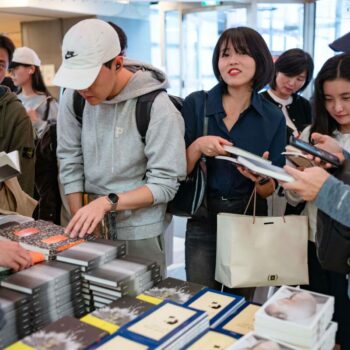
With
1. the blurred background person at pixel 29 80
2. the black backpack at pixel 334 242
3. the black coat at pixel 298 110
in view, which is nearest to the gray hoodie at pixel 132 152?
the black backpack at pixel 334 242

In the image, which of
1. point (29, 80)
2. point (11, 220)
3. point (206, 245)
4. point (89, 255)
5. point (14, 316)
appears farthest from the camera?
point (29, 80)

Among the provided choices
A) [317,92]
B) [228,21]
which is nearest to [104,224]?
[317,92]

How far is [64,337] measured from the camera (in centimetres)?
105

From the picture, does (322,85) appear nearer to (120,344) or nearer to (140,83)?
(140,83)

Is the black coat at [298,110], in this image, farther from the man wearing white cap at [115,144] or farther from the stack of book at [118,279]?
the stack of book at [118,279]

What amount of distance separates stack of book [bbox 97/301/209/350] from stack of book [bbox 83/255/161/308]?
0.41ft

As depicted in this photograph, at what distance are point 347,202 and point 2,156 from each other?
3.84 ft

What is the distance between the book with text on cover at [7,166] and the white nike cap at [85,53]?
0.34 meters

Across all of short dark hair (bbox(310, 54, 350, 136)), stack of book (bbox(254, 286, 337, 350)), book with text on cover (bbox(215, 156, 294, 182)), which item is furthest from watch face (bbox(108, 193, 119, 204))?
short dark hair (bbox(310, 54, 350, 136))

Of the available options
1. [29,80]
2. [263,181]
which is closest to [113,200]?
[263,181]

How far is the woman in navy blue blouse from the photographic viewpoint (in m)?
1.82

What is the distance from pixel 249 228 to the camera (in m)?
1.71

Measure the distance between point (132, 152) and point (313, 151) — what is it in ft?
2.14

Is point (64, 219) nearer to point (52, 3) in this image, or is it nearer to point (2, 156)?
point (2, 156)
